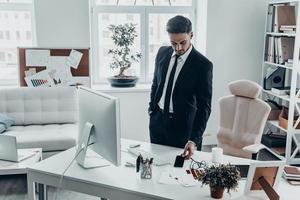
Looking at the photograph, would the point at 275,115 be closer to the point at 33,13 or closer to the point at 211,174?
the point at 211,174

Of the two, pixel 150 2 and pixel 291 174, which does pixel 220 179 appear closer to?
pixel 291 174

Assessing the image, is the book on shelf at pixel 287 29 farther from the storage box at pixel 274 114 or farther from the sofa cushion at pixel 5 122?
the sofa cushion at pixel 5 122

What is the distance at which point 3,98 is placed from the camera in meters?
3.91

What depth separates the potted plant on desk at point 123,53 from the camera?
4.32 meters

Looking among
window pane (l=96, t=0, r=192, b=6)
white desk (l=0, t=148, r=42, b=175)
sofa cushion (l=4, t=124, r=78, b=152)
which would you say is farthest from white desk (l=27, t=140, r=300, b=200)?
window pane (l=96, t=0, r=192, b=6)

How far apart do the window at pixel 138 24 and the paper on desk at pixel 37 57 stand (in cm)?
69

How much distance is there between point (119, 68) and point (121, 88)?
0.28 meters

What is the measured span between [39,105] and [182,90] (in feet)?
6.99

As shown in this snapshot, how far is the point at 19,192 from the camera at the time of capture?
324cm

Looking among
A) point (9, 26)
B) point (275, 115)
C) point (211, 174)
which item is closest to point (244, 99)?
point (211, 174)

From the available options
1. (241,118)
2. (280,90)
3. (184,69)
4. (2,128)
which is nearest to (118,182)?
(184,69)

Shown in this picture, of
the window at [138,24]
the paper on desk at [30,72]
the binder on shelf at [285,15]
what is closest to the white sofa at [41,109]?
the paper on desk at [30,72]

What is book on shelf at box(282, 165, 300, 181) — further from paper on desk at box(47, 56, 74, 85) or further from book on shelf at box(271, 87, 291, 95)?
paper on desk at box(47, 56, 74, 85)

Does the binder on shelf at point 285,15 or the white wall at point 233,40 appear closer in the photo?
the binder on shelf at point 285,15
